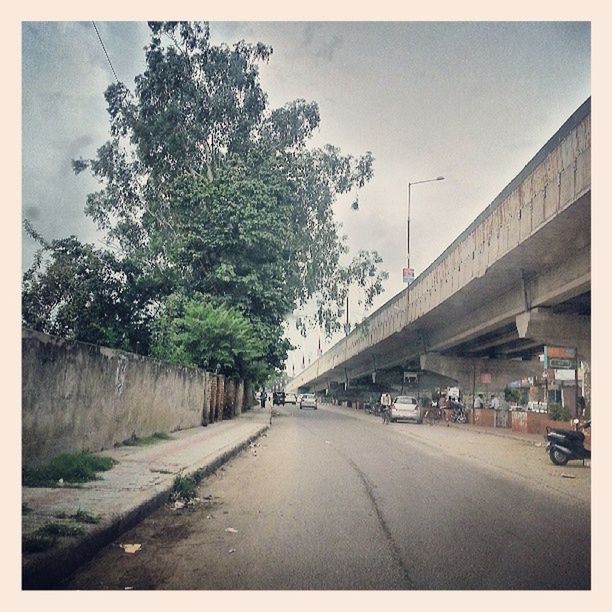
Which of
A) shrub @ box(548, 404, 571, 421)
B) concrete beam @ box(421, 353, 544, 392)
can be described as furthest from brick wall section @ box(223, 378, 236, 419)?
shrub @ box(548, 404, 571, 421)

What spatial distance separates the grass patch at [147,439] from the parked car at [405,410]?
17472mm

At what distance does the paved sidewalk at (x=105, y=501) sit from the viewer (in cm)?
380

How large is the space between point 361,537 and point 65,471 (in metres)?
3.65

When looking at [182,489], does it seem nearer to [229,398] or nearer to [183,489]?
[183,489]

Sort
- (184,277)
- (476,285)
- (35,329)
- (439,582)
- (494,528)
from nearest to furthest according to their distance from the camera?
(439,582), (494,528), (35,329), (184,277), (476,285)

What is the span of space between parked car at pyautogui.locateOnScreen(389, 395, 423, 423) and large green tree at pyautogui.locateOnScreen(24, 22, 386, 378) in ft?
60.2

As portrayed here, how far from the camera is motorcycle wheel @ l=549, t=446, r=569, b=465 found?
1025 centimetres

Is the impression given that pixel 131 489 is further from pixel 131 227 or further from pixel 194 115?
pixel 194 115

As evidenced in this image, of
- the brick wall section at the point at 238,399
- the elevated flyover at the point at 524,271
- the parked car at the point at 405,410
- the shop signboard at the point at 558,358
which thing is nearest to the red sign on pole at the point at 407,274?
the elevated flyover at the point at 524,271

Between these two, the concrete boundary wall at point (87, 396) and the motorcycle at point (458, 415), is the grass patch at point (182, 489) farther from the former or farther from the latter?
the motorcycle at point (458, 415)

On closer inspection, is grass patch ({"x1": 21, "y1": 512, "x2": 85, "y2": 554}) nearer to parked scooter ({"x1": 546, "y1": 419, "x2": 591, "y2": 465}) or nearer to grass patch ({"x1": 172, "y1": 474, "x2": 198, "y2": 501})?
grass patch ({"x1": 172, "y1": 474, "x2": 198, "y2": 501})

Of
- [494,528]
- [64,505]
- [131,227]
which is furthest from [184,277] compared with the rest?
[494,528]

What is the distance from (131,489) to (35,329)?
1859 mm

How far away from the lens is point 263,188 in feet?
31.9
